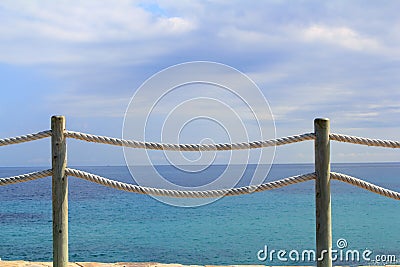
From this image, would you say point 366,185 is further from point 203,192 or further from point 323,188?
point 203,192

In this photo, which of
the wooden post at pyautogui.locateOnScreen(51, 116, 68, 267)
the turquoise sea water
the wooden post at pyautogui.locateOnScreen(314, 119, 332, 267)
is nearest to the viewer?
the wooden post at pyautogui.locateOnScreen(314, 119, 332, 267)

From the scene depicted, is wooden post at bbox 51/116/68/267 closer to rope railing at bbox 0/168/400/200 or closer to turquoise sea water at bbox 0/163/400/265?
→ rope railing at bbox 0/168/400/200

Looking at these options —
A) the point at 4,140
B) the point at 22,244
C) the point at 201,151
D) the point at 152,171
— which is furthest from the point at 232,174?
the point at 22,244

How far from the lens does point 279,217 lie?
98.5 feet

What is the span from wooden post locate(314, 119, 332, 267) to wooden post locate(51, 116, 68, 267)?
165 cm

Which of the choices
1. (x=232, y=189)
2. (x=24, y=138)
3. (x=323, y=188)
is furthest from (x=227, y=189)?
(x=24, y=138)

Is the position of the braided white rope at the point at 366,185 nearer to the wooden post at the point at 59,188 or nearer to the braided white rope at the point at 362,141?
the braided white rope at the point at 362,141

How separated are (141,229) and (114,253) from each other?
28.0ft

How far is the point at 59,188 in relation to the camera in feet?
10.2

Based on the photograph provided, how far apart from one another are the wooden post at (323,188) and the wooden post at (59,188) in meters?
1.65

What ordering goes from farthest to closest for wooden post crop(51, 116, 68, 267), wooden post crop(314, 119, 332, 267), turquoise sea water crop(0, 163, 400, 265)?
turquoise sea water crop(0, 163, 400, 265)
wooden post crop(51, 116, 68, 267)
wooden post crop(314, 119, 332, 267)

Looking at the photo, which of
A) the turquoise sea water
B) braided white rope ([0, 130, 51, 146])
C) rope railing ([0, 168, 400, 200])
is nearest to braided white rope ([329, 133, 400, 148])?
rope railing ([0, 168, 400, 200])

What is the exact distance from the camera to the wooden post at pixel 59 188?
122 inches

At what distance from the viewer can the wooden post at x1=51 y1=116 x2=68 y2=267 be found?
3.11m
